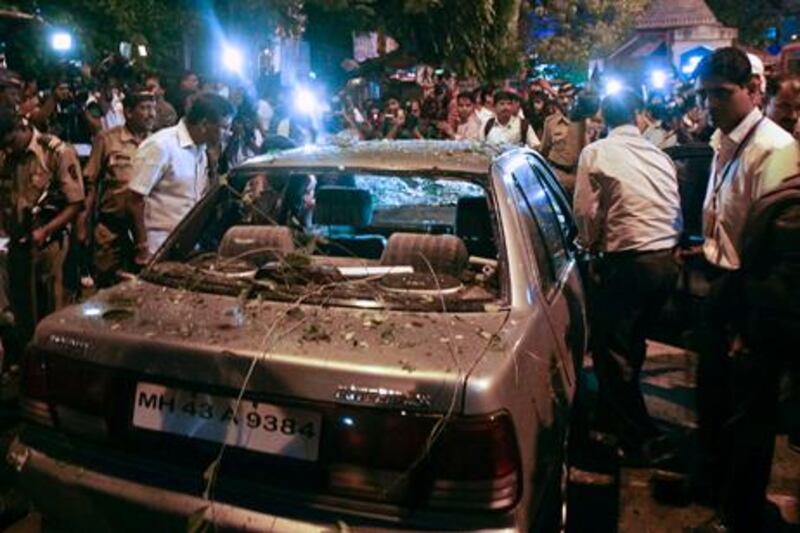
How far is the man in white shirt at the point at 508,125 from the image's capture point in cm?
985

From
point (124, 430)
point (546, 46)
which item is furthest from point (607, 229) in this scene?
point (546, 46)

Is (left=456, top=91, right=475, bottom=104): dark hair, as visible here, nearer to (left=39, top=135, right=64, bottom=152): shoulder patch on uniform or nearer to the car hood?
(left=39, top=135, right=64, bottom=152): shoulder patch on uniform

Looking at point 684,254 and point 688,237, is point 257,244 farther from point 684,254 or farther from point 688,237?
point 688,237

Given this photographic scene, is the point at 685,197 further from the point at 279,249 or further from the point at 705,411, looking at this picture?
the point at 279,249

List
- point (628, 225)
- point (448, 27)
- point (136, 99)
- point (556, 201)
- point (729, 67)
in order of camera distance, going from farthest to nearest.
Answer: point (448, 27) → point (136, 99) → point (556, 201) → point (628, 225) → point (729, 67)

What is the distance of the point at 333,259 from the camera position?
3.57 meters

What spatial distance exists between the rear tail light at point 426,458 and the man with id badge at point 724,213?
1.62 metres

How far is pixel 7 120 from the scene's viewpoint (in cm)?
480

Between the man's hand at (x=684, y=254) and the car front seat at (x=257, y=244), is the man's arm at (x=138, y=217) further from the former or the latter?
the man's hand at (x=684, y=254)

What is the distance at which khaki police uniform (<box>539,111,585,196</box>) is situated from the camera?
8.03 metres

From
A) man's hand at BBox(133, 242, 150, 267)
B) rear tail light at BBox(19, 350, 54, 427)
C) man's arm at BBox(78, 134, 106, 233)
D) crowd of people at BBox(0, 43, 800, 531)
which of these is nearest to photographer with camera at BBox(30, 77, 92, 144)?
crowd of people at BBox(0, 43, 800, 531)

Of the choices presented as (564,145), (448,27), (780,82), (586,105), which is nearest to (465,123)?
(564,145)

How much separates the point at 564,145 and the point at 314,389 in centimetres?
640

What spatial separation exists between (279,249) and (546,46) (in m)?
39.6
